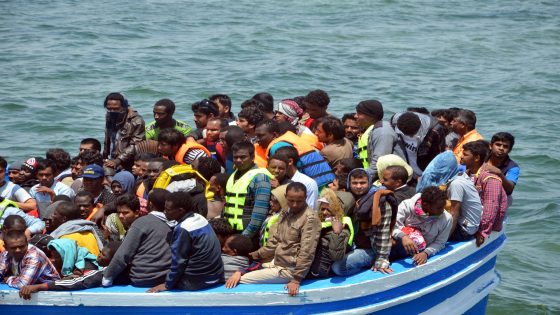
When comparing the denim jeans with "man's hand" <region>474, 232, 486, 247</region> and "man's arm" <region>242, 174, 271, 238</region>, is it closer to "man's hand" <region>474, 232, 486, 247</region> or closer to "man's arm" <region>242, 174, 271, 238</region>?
"man's arm" <region>242, 174, 271, 238</region>

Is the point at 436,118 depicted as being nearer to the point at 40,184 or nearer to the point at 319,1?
the point at 40,184

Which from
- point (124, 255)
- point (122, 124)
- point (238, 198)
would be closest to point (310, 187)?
point (238, 198)

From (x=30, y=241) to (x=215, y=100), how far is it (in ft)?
9.19

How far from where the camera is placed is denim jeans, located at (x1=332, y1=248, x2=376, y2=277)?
6.46 m

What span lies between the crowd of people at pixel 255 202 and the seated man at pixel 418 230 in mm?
11

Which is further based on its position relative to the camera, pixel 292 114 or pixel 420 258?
pixel 292 114

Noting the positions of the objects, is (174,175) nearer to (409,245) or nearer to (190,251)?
(190,251)

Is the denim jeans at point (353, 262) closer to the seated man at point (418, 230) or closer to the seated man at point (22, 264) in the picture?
the seated man at point (418, 230)

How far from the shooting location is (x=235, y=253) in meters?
6.44

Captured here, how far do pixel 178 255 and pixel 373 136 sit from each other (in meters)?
2.15

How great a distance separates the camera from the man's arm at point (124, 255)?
19.8ft

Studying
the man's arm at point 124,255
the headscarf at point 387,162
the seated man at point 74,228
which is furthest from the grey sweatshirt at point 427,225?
the seated man at point 74,228

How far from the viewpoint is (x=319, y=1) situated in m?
26.1

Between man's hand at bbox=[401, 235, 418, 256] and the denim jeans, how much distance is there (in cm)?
25
